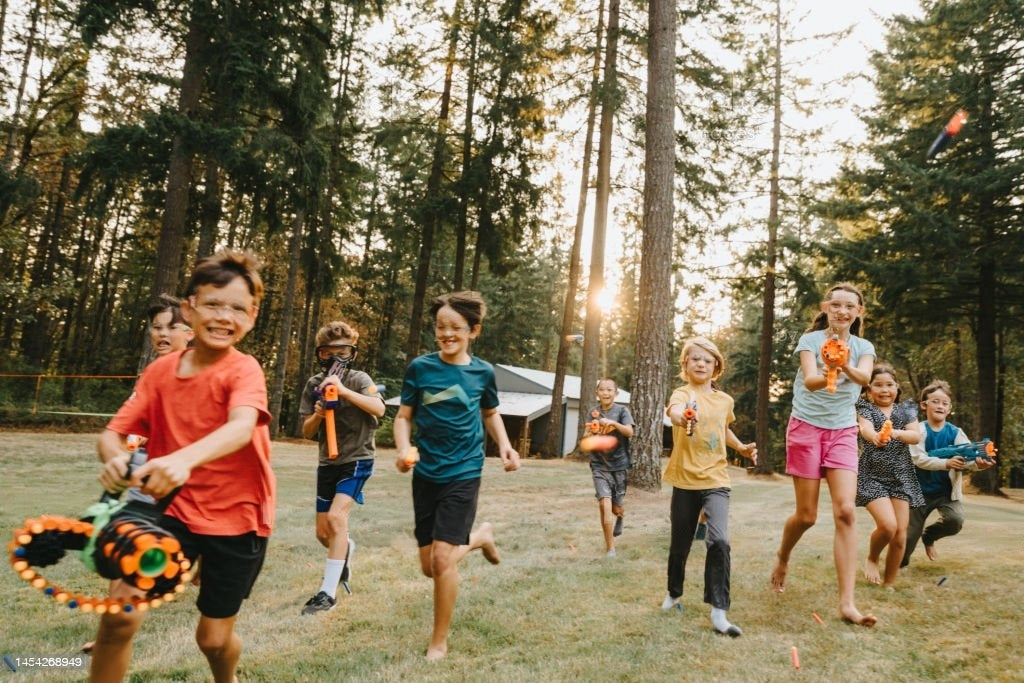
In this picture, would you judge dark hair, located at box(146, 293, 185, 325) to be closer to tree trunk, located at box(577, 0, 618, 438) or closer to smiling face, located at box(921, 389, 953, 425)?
smiling face, located at box(921, 389, 953, 425)

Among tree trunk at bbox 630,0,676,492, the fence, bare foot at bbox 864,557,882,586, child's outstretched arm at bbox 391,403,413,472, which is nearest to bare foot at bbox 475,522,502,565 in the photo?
child's outstretched arm at bbox 391,403,413,472

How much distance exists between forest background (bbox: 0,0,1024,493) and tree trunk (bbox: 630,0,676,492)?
0.14 ft

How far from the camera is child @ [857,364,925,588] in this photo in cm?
530

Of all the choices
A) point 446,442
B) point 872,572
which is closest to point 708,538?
point 446,442

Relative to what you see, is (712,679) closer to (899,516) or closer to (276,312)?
(899,516)

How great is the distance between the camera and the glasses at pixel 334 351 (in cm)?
494

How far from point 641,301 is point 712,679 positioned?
26.1ft

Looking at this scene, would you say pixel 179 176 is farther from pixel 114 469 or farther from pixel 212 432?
pixel 114 469

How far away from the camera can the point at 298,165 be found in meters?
14.8

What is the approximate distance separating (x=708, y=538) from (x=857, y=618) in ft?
3.73

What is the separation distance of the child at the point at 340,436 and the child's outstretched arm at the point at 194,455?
2.21 meters

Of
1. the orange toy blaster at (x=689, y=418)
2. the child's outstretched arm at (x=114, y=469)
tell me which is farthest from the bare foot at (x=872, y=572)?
the child's outstretched arm at (x=114, y=469)

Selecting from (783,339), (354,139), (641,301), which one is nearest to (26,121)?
(354,139)

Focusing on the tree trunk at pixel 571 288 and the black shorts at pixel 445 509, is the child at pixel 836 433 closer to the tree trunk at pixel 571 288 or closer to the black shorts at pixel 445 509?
the black shorts at pixel 445 509
